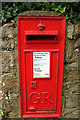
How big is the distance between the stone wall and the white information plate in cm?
30

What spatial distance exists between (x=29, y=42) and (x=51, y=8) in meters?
0.57

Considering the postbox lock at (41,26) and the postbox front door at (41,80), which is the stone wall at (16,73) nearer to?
the postbox front door at (41,80)

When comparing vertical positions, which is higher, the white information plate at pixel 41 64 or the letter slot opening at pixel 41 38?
the letter slot opening at pixel 41 38

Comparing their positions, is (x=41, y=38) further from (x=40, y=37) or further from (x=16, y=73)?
(x=16, y=73)

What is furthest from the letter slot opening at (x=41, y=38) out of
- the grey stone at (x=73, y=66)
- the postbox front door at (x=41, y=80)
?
Answer: the grey stone at (x=73, y=66)

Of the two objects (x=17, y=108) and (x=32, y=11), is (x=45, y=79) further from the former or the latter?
(x=32, y=11)

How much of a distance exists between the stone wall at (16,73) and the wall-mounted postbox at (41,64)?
14cm

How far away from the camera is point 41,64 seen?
1424mm

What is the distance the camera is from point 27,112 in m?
1.56

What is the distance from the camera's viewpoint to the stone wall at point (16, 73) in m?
1.46

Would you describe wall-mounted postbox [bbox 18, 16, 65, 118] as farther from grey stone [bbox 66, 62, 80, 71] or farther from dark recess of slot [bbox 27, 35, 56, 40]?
grey stone [bbox 66, 62, 80, 71]

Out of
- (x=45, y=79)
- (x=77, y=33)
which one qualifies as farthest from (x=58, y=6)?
(x=45, y=79)

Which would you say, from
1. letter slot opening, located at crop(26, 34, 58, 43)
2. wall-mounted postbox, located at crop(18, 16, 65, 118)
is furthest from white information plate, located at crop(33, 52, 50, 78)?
letter slot opening, located at crop(26, 34, 58, 43)

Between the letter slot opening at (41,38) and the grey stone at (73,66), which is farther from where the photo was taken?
the grey stone at (73,66)
